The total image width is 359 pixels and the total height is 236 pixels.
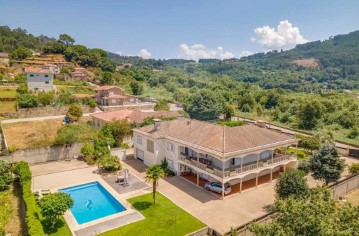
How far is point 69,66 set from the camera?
102 meters

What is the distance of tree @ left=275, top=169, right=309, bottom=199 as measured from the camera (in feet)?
75.5

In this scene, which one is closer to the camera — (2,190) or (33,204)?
(33,204)

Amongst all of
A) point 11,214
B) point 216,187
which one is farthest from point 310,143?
point 11,214

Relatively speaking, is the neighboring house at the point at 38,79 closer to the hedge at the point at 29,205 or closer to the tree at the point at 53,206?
the hedge at the point at 29,205

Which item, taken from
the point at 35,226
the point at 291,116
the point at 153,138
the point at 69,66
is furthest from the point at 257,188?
the point at 69,66

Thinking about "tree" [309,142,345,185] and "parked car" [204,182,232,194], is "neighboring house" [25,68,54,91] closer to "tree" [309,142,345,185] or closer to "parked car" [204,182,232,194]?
"parked car" [204,182,232,194]

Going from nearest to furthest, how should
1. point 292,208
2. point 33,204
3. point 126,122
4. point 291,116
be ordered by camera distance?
point 292,208
point 33,204
point 126,122
point 291,116

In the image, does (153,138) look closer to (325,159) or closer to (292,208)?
(325,159)

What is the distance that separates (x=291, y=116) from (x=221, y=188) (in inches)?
1978

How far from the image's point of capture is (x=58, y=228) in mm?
21375

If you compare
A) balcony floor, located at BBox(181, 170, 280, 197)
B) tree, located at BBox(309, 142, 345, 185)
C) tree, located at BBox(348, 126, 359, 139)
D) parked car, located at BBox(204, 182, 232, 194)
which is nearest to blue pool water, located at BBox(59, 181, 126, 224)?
parked car, located at BBox(204, 182, 232, 194)

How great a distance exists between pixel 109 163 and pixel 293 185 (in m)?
20.4

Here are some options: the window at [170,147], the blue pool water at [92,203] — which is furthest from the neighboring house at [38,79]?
the window at [170,147]

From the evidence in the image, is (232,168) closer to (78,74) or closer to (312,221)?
(312,221)
